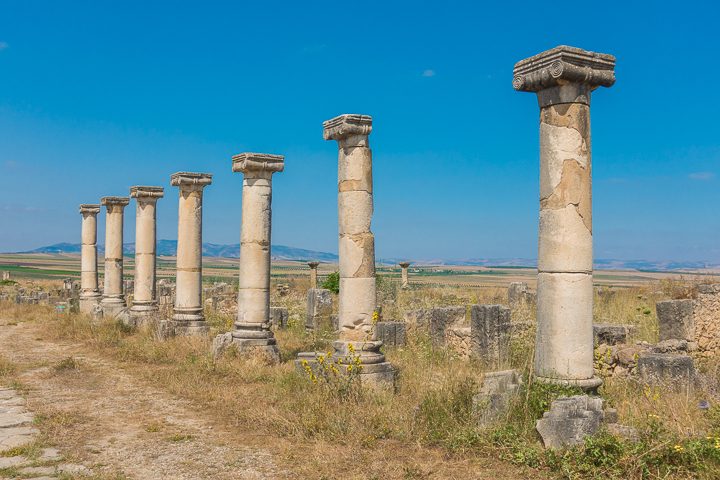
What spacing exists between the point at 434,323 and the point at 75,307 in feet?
57.4

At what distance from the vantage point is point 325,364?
1044 centimetres

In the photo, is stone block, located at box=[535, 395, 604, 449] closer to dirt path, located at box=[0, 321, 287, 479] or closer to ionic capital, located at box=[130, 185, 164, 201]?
dirt path, located at box=[0, 321, 287, 479]

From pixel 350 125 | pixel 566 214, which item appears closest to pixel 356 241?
pixel 350 125

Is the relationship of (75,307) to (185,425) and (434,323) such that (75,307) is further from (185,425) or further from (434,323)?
(185,425)

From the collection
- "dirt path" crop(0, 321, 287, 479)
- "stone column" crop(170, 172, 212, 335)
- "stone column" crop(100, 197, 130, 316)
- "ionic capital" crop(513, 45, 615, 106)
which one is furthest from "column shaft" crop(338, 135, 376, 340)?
"stone column" crop(100, 197, 130, 316)

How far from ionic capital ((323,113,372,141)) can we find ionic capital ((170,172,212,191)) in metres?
7.53

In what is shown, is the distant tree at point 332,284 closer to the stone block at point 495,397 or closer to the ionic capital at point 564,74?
the stone block at point 495,397

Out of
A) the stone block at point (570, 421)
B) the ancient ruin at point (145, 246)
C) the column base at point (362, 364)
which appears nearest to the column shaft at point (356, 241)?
the column base at point (362, 364)

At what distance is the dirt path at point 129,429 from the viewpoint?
7.11 meters

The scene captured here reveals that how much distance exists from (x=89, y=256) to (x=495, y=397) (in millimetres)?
22341

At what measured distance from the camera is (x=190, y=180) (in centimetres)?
1798

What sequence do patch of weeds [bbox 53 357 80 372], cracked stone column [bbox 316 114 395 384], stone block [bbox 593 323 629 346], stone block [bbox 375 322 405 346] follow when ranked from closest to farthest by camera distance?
cracked stone column [bbox 316 114 395 384] < stone block [bbox 593 323 629 346] < patch of weeds [bbox 53 357 80 372] < stone block [bbox 375 322 405 346]

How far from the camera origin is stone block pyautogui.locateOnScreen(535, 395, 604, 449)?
6793mm

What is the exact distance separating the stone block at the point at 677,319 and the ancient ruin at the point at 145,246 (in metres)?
14.4
